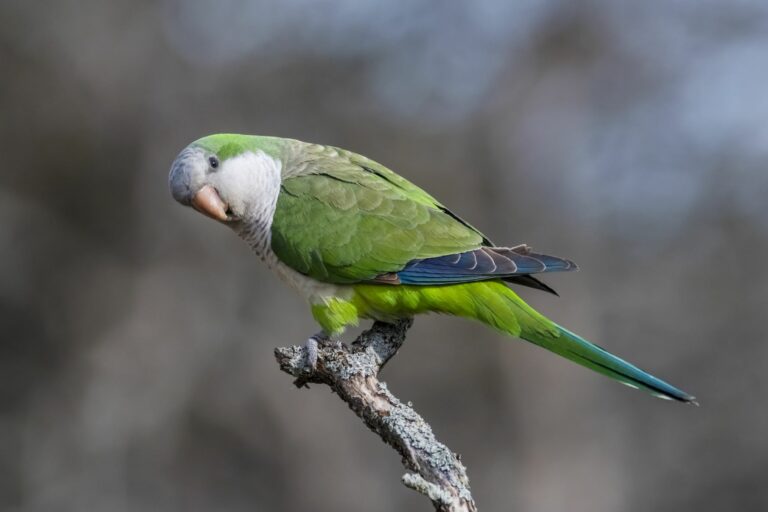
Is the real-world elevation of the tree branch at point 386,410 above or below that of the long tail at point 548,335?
below

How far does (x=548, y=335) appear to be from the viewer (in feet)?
11.8

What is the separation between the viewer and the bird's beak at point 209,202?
3.85m

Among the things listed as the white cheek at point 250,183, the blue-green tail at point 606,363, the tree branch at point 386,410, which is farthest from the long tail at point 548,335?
the white cheek at point 250,183

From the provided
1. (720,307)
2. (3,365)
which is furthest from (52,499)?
→ (720,307)

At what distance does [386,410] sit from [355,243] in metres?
1.04

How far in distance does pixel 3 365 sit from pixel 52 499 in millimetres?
1371

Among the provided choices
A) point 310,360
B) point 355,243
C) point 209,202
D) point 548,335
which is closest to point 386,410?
point 310,360

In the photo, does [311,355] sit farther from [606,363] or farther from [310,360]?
[606,363]

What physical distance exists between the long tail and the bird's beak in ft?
3.78

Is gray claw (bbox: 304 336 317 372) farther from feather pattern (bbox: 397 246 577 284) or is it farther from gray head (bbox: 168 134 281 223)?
gray head (bbox: 168 134 281 223)

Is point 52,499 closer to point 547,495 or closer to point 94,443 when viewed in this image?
point 94,443

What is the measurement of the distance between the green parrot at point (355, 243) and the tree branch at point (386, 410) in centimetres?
23

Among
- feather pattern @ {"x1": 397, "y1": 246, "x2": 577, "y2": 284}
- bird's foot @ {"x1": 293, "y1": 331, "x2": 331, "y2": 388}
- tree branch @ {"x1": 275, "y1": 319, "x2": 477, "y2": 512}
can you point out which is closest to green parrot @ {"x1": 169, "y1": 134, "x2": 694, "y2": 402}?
feather pattern @ {"x1": 397, "y1": 246, "x2": 577, "y2": 284}

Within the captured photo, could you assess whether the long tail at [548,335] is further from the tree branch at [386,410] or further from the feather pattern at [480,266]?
the tree branch at [386,410]
